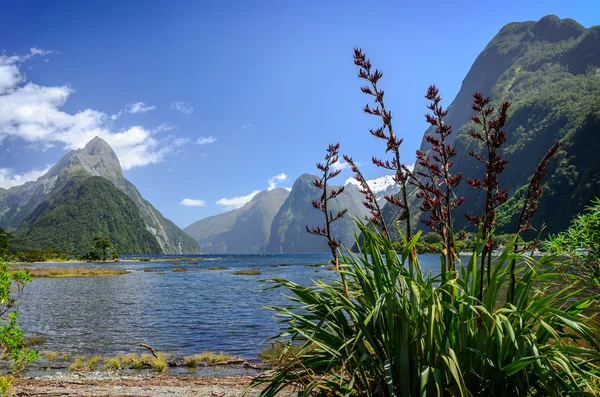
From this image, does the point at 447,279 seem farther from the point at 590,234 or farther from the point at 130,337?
the point at 130,337

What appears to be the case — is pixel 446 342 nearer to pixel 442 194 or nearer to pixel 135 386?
pixel 442 194

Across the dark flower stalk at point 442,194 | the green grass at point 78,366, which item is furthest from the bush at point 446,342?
the green grass at point 78,366

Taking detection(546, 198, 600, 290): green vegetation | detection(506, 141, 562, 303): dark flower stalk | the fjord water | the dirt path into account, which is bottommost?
the fjord water

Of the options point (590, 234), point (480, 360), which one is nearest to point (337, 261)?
point (480, 360)

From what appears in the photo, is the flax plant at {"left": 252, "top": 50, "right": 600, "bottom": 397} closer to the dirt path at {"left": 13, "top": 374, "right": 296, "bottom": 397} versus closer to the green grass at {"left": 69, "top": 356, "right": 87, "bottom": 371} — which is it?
the dirt path at {"left": 13, "top": 374, "right": 296, "bottom": 397}

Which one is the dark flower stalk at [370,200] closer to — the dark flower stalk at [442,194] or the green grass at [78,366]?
the dark flower stalk at [442,194]

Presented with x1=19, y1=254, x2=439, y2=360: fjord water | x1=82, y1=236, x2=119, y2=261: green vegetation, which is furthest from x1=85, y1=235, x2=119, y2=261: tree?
x1=19, y1=254, x2=439, y2=360: fjord water

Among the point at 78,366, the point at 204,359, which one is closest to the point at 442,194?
the point at 204,359

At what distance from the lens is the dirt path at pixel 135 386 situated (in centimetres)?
934

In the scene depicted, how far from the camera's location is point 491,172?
383 cm

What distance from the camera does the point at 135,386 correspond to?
411 inches

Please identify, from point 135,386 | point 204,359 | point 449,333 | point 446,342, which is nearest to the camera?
point 446,342

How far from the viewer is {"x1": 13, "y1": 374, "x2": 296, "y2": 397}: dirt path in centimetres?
934

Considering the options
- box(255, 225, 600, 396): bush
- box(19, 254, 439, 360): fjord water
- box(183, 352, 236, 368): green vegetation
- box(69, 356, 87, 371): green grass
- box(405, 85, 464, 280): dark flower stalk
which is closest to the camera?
box(255, 225, 600, 396): bush
